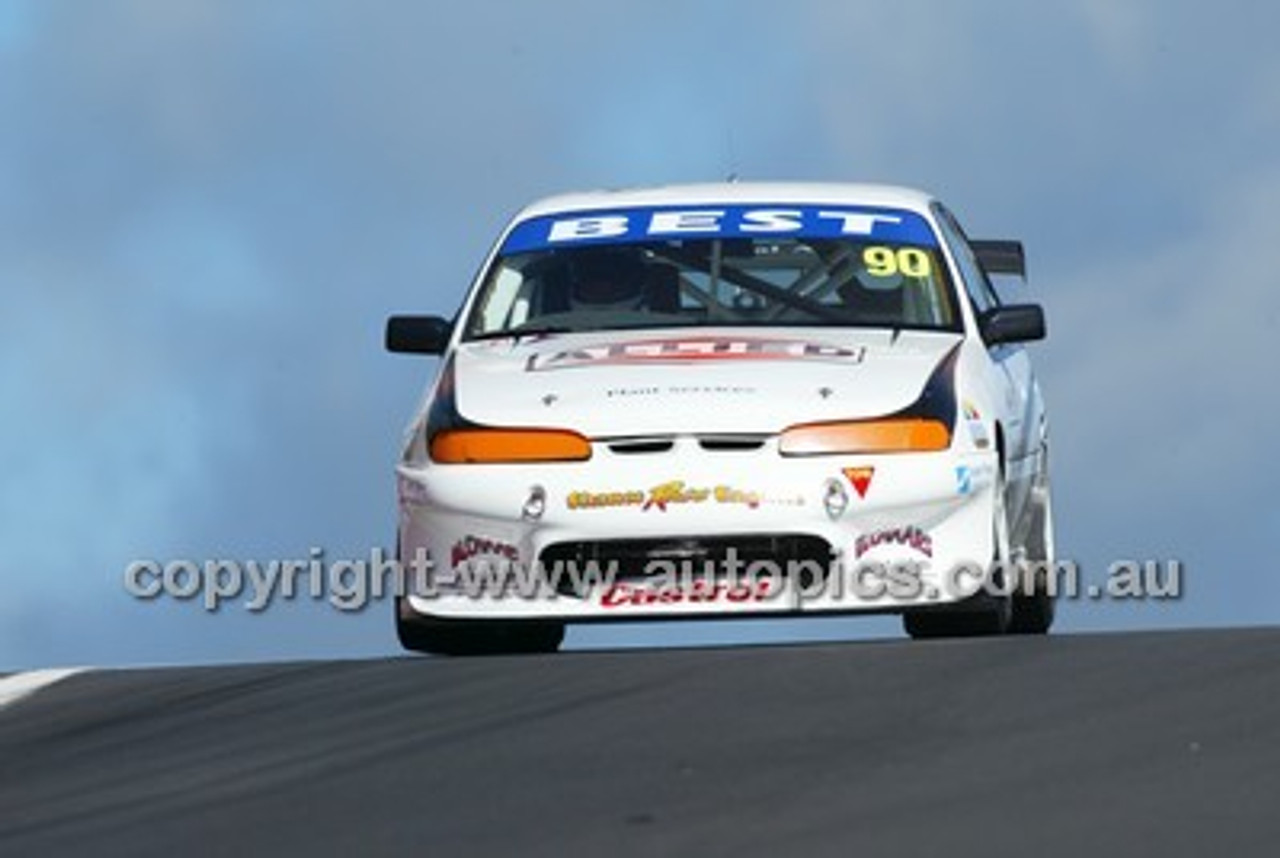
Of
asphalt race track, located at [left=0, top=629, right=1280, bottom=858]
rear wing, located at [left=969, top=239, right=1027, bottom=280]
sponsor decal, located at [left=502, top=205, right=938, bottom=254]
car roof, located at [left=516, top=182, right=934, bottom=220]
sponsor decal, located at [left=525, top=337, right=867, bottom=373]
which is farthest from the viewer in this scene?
rear wing, located at [left=969, top=239, right=1027, bottom=280]

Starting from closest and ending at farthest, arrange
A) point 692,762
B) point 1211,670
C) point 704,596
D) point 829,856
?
point 829,856, point 692,762, point 1211,670, point 704,596

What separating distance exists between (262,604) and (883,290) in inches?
90.7

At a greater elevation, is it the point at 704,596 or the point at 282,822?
the point at 282,822

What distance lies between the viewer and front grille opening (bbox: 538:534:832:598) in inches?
436

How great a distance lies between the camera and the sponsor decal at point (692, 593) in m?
11.0

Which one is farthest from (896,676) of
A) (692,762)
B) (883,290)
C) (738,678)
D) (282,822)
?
(883,290)

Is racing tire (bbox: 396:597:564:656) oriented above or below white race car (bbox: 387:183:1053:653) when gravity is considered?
below

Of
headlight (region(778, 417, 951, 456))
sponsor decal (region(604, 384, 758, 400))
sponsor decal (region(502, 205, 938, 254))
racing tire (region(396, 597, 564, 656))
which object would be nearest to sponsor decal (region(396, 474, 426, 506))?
racing tire (region(396, 597, 564, 656))

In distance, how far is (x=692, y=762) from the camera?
309 inches

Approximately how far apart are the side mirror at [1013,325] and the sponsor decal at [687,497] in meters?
1.42

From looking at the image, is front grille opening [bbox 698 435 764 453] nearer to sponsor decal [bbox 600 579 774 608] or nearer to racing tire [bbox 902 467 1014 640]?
sponsor decal [bbox 600 579 774 608]

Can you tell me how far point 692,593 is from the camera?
36.3 feet

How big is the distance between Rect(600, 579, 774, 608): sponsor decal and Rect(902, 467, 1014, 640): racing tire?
509 millimetres

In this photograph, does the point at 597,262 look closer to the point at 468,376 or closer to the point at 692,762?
the point at 468,376
